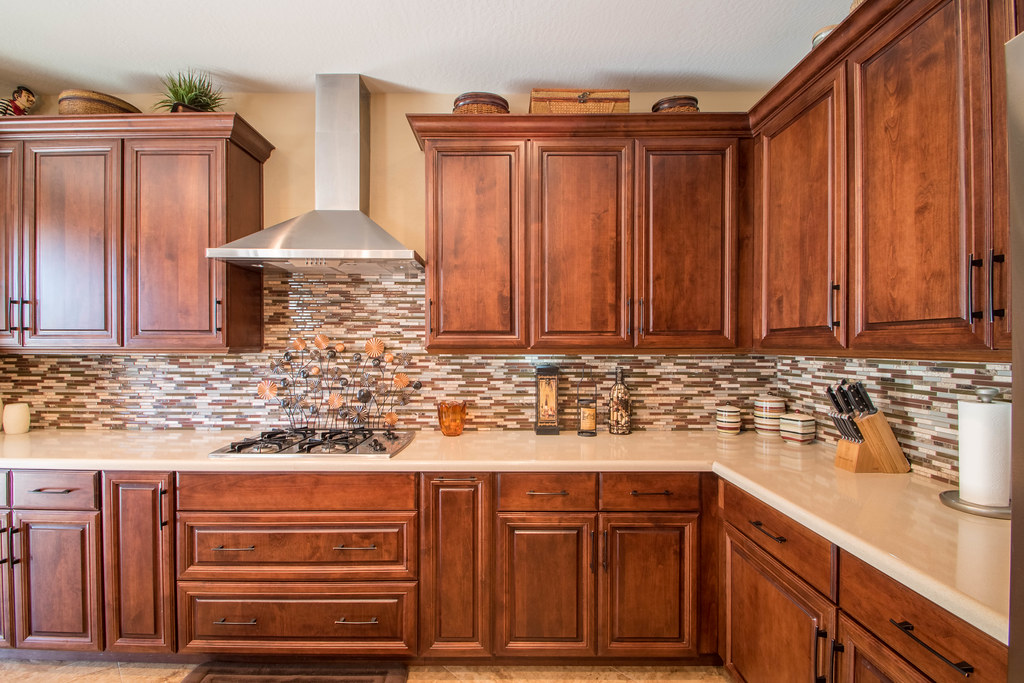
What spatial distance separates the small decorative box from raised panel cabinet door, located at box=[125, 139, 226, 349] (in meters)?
2.76

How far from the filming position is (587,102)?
2.19 metres

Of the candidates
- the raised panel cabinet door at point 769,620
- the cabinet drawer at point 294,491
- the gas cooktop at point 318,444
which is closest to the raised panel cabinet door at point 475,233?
the gas cooktop at point 318,444

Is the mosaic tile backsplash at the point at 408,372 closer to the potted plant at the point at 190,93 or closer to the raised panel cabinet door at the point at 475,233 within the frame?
the raised panel cabinet door at the point at 475,233

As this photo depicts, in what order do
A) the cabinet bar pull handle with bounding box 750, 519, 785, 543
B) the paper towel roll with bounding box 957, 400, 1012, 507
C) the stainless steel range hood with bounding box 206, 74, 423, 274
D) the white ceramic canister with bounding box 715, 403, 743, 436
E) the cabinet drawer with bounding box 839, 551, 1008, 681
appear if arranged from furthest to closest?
the white ceramic canister with bounding box 715, 403, 743, 436, the stainless steel range hood with bounding box 206, 74, 423, 274, the cabinet bar pull handle with bounding box 750, 519, 785, 543, the paper towel roll with bounding box 957, 400, 1012, 507, the cabinet drawer with bounding box 839, 551, 1008, 681

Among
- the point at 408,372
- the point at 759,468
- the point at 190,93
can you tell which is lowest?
the point at 759,468

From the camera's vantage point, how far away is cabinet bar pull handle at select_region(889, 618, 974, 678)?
908 mm

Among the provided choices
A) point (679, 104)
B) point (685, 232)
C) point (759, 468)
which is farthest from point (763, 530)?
point (679, 104)

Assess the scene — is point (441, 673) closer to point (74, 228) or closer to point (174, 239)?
point (174, 239)

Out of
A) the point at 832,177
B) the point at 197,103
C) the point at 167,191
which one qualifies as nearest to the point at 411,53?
the point at 197,103

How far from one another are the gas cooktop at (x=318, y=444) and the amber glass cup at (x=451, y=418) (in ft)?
0.59

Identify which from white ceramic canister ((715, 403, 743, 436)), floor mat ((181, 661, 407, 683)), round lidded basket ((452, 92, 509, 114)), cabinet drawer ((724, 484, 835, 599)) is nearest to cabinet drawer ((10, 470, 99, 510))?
floor mat ((181, 661, 407, 683))

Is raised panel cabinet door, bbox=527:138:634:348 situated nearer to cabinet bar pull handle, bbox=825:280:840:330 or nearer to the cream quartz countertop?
the cream quartz countertop

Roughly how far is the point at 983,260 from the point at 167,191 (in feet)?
10.1

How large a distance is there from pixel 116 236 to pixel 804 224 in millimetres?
3091
